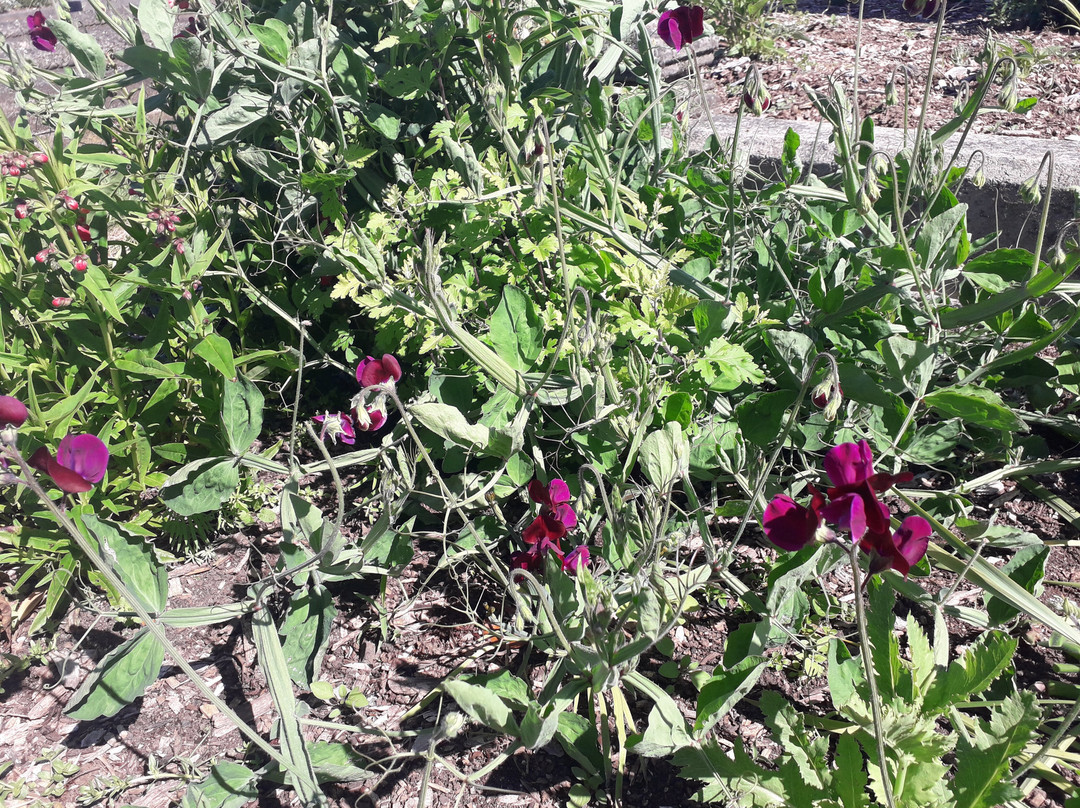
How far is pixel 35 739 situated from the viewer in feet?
5.53

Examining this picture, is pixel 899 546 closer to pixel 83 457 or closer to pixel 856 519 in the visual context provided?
pixel 856 519

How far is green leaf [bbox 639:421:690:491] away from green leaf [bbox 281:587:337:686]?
0.76 meters

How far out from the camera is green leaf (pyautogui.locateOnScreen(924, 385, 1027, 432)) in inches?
59.6

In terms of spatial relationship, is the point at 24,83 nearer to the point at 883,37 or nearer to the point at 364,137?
the point at 364,137

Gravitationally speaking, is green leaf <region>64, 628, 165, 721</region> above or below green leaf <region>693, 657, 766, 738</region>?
above

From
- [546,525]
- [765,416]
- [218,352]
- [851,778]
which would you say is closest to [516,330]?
[546,525]

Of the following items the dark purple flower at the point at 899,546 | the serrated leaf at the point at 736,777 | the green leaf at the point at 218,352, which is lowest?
the serrated leaf at the point at 736,777

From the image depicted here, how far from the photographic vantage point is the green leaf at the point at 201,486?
1.61 meters

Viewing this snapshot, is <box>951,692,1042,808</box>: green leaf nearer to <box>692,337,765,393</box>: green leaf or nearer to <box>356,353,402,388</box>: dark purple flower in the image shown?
<box>692,337,765,393</box>: green leaf

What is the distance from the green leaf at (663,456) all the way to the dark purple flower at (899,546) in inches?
13.4

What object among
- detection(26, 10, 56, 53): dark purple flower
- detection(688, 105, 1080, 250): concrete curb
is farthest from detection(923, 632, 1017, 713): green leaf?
detection(26, 10, 56, 53): dark purple flower

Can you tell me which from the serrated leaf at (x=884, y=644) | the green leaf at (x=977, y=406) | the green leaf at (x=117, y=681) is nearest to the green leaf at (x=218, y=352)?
the green leaf at (x=117, y=681)

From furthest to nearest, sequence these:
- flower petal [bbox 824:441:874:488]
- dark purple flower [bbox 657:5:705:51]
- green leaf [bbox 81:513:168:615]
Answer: dark purple flower [bbox 657:5:705:51] → green leaf [bbox 81:513:168:615] → flower petal [bbox 824:441:874:488]

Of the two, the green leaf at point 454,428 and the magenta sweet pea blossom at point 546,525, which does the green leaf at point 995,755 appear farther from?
the green leaf at point 454,428
